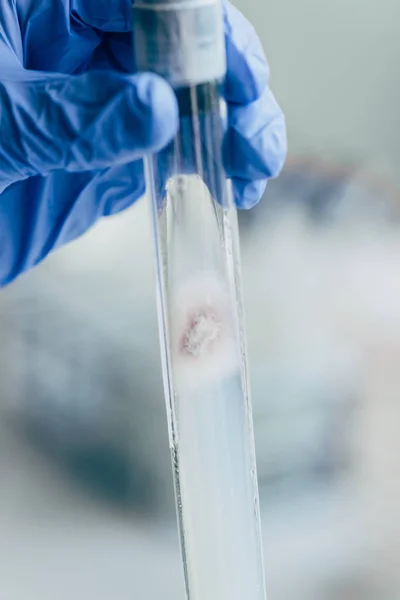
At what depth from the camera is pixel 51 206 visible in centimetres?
79

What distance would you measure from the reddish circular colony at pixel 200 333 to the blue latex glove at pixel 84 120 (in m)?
0.13

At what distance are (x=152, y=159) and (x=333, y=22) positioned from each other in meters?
0.58

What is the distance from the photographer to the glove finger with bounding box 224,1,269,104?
62 centimetres

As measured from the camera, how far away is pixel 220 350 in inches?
24.6

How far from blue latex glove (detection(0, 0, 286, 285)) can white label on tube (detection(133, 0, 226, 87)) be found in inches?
0.5

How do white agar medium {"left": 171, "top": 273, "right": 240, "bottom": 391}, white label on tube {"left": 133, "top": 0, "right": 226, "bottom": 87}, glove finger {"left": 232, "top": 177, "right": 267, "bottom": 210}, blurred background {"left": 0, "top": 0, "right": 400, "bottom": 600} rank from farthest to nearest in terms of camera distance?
1. blurred background {"left": 0, "top": 0, "right": 400, "bottom": 600}
2. glove finger {"left": 232, "top": 177, "right": 267, "bottom": 210}
3. white agar medium {"left": 171, "top": 273, "right": 240, "bottom": 391}
4. white label on tube {"left": 133, "top": 0, "right": 226, "bottom": 87}

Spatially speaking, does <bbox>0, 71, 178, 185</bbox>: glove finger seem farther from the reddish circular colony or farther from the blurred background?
the blurred background

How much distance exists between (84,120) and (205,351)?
20 cm

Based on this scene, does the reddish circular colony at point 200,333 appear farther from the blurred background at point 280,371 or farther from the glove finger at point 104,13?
the blurred background at point 280,371

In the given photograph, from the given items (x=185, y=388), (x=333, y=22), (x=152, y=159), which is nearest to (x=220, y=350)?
(x=185, y=388)

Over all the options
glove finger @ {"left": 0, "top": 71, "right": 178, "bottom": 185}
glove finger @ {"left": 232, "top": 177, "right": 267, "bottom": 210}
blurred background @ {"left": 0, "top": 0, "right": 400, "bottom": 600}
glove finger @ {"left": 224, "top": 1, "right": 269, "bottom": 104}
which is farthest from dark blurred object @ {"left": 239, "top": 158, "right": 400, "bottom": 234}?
glove finger @ {"left": 0, "top": 71, "right": 178, "bottom": 185}

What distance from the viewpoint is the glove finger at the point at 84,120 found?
50 cm

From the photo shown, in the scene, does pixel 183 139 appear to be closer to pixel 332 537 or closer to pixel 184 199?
pixel 184 199

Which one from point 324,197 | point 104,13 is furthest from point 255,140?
point 324,197
